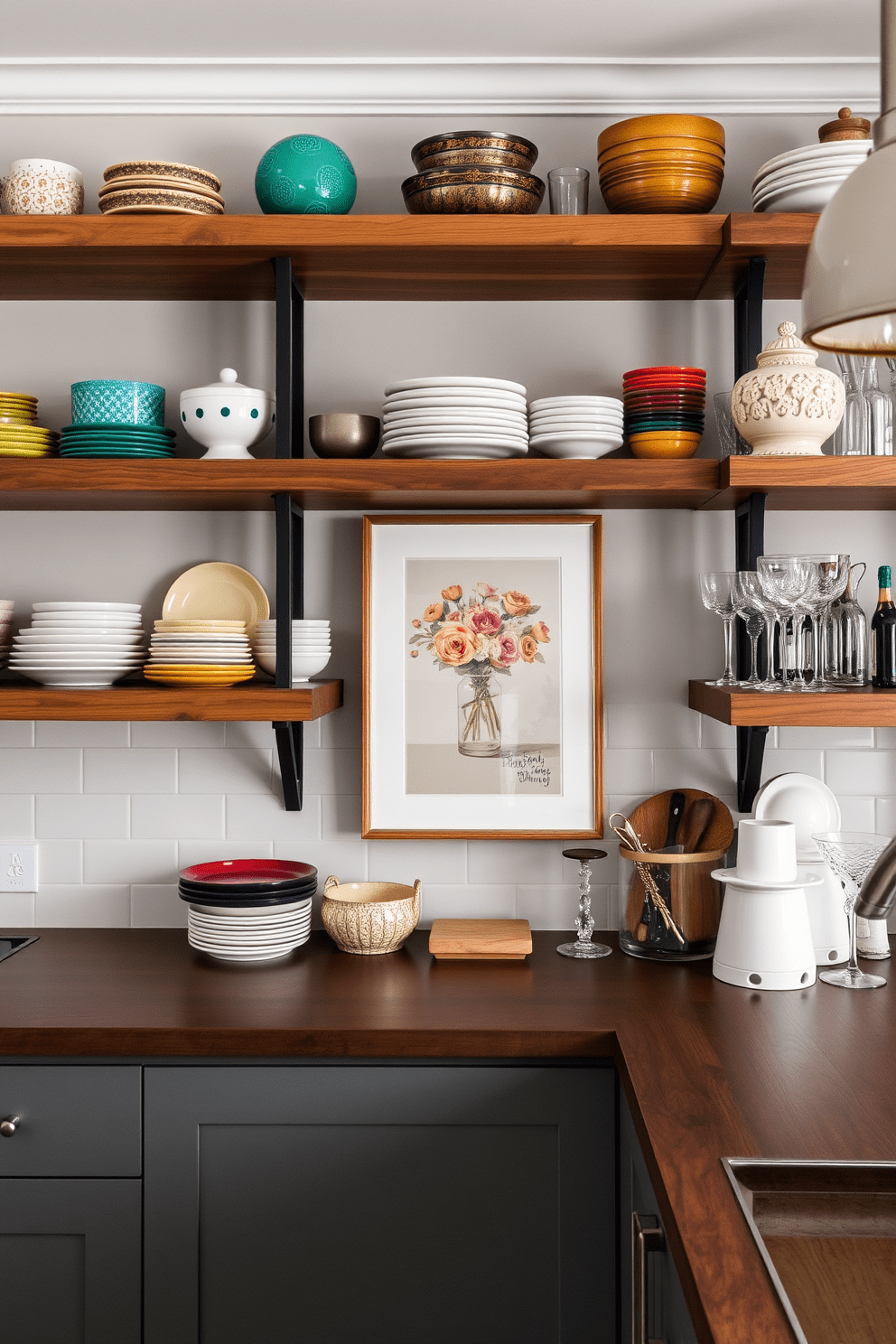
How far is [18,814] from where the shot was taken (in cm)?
219

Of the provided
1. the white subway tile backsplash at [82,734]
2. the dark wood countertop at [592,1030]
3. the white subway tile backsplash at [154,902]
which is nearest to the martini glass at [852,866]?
the dark wood countertop at [592,1030]

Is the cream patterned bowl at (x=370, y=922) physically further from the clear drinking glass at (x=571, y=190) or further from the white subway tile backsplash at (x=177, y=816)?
the clear drinking glass at (x=571, y=190)

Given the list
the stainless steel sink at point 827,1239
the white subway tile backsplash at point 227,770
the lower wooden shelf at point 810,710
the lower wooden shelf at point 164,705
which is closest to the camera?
the stainless steel sink at point 827,1239

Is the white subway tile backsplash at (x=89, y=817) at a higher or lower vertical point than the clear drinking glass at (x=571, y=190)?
lower

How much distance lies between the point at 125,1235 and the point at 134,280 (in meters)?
1.64

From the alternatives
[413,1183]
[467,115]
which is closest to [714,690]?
[413,1183]

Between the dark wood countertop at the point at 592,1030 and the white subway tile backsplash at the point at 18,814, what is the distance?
22 centimetres

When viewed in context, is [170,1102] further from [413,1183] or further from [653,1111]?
[653,1111]

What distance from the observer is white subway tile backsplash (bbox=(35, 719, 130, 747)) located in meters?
2.18

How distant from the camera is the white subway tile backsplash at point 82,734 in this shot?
2182 millimetres

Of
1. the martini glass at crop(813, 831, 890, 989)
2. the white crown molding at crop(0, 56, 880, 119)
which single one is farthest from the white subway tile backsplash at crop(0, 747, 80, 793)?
the martini glass at crop(813, 831, 890, 989)

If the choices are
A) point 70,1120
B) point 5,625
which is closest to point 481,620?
point 5,625

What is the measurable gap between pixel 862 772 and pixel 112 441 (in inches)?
61.3

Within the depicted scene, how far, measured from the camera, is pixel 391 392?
1.91 meters
